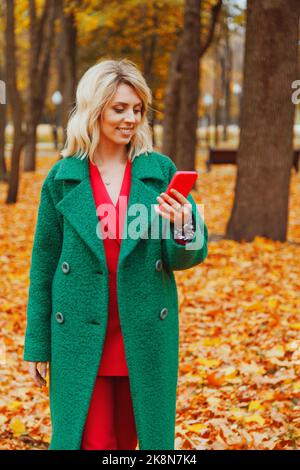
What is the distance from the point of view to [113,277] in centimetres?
288

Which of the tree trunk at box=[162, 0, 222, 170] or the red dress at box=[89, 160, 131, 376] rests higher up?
the tree trunk at box=[162, 0, 222, 170]

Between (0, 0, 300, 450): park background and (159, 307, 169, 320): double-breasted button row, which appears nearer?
(159, 307, 169, 320): double-breasted button row

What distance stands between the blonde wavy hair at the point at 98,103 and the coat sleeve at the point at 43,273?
0.21 metres

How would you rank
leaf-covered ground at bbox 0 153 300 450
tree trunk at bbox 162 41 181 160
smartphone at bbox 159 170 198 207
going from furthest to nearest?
tree trunk at bbox 162 41 181 160
leaf-covered ground at bbox 0 153 300 450
smartphone at bbox 159 170 198 207

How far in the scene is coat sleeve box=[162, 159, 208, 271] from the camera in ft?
8.97

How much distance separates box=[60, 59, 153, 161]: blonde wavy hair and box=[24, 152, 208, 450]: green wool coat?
55 mm

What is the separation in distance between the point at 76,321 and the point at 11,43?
13.0m

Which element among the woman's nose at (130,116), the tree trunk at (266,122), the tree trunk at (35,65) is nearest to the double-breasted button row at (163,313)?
the woman's nose at (130,116)

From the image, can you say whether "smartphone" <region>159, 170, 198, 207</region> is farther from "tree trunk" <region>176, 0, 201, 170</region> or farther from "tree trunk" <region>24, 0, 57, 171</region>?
"tree trunk" <region>24, 0, 57, 171</region>

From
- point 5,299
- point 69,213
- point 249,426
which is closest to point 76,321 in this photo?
point 69,213

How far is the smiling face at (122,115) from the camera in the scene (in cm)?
286

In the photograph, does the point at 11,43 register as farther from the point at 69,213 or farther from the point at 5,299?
the point at 69,213

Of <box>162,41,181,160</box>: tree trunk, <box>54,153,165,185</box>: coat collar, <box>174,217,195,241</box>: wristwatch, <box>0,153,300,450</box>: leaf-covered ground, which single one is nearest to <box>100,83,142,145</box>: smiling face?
<box>54,153,165,185</box>: coat collar

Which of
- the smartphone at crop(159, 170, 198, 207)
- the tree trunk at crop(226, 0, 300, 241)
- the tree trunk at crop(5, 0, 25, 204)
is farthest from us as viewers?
the tree trunk at crop(5, 0, 25, 204)
